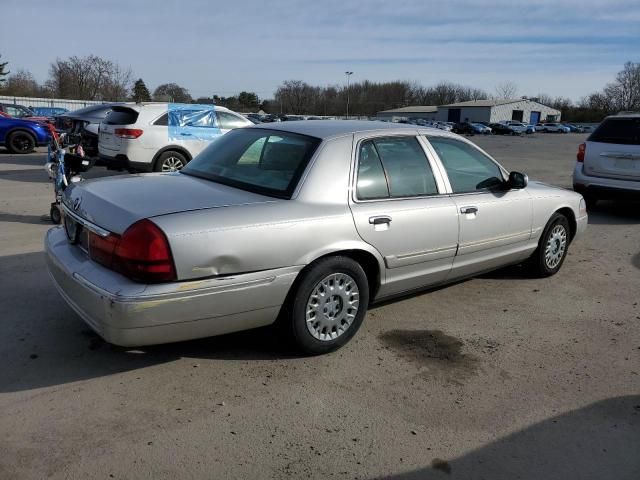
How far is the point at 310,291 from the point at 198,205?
886 millimetres

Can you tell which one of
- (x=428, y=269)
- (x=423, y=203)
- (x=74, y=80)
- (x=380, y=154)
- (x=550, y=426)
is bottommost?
(x=550, y=426)

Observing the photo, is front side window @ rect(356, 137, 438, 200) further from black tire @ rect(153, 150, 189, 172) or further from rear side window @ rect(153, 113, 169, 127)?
rear side window @ rect(153, 113, 169, 127)

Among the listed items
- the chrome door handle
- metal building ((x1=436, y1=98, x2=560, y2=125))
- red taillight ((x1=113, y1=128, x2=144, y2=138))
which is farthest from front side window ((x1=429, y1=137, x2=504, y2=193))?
metal building ((x1=436, y1=98, x2=560, y2=125))

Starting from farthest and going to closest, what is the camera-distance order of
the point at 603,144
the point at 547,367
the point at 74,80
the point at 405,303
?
1. the point at 74,80
2. the point at 603,144
3. the point at 405,303
4. the point at 547,367

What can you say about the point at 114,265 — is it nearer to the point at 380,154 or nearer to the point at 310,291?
the point at 310,291

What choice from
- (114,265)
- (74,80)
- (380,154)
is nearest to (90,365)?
(114,265)

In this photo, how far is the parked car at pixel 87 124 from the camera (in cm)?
1245

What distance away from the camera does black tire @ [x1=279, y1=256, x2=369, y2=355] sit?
350 cm

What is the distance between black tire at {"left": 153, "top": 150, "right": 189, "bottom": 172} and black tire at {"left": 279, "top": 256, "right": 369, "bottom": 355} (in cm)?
738

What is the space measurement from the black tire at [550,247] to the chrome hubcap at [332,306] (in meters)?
2.56

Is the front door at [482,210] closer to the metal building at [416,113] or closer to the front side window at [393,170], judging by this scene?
the front side window at [393,170]

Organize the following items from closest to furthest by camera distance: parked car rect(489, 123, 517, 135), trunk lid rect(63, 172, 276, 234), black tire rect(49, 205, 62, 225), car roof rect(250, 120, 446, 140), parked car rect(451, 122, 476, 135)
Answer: trunk lid rect(63, 172, 276, 234), car roof rect(250, 120, 446, 140), black tire rect(49, 205, 62, 225), parked car rect(451, 122, 476, 135), parked car rect(489, 123, 517, 135)

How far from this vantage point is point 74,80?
60.9 meters

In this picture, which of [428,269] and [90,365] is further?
[428,269]
